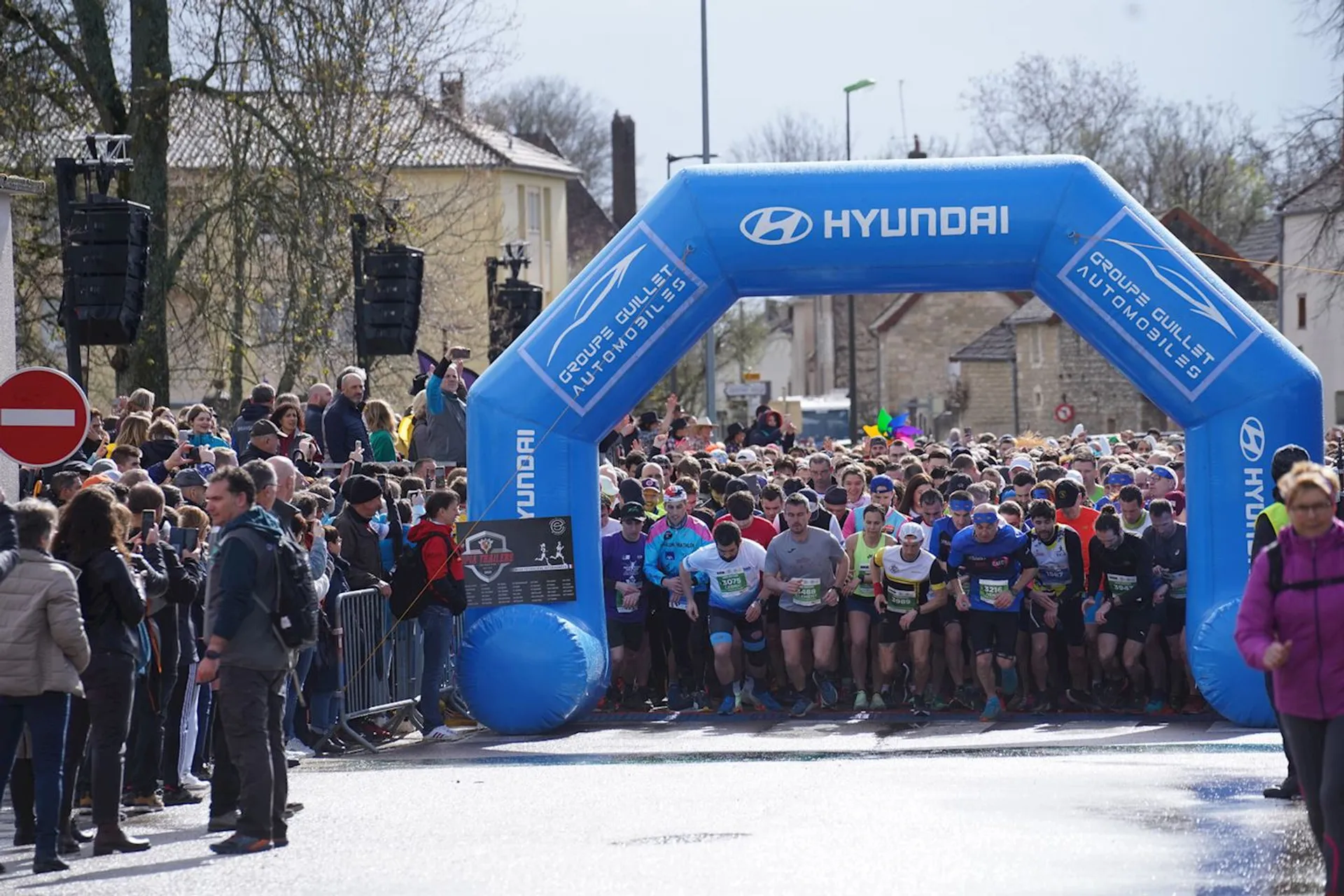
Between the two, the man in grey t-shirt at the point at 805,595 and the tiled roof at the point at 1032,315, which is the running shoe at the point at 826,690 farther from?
the tiled roof at the point at 1032,315

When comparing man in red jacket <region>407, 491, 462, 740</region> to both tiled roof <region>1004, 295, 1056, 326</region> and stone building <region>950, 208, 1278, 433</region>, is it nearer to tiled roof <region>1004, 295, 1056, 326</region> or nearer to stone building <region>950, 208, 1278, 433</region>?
stone building <region>950, 208, 1278, 433</region>

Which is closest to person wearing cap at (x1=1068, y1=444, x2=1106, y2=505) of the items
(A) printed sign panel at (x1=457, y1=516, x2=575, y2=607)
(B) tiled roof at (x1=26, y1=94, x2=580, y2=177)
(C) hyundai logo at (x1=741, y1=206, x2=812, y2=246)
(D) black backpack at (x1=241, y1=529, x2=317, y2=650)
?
(C) hyundai logo at (x1=741, y1=206, x2=812, y2=246)

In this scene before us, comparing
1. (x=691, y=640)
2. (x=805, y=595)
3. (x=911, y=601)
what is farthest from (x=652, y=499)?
(x=911, y=601)

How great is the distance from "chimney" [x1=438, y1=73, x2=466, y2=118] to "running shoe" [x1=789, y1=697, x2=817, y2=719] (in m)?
15.1

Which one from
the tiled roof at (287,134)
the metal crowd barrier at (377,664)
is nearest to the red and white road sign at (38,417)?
the metal crowd barrier at (377,664)

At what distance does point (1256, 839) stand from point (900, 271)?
622 centimetres

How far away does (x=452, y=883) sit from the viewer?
340 inches

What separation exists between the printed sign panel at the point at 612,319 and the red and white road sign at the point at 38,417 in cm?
330

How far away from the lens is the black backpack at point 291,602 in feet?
32.8

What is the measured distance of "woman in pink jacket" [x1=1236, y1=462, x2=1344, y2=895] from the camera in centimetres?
803

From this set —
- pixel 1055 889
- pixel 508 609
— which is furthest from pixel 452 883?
pixel 508 609

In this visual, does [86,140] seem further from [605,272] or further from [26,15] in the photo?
[26,15]

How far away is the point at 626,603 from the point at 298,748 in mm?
3182

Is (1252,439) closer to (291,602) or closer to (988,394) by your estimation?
(291,602)
